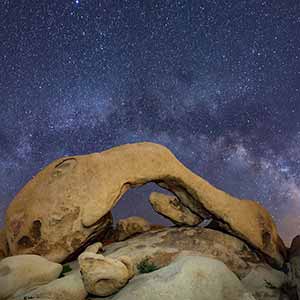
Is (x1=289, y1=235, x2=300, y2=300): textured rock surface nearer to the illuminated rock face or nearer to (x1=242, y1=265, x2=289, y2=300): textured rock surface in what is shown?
(x1=242, y1=265, x2=289, y2=300): textured rock surface

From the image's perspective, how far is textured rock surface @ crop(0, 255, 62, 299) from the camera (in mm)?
12930

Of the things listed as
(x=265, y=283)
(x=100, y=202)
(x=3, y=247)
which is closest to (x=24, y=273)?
(x=100, y=202)

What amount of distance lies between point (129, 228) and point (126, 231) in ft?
0.70

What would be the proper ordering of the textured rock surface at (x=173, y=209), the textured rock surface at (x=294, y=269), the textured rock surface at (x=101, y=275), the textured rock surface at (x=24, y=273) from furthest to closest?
1. the textured rock surface at (x=173, y=209)
2. the textured rock surface at (x=294, y=269)
3. the textured rock surface at (x=24, y=273)
4. the textured rock surface at (x=101, y=275)

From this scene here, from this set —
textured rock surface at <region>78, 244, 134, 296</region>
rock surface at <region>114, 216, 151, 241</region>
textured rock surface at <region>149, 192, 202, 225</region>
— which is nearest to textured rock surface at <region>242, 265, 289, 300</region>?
textured rock surface at <region>149, 192, 202, 225</region>

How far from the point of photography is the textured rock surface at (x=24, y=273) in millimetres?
A: 12930

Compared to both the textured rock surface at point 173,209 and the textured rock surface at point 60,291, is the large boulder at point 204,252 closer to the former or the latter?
the textured rock surface at point 173,209

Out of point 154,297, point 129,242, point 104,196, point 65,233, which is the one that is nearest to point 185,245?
point 129,242

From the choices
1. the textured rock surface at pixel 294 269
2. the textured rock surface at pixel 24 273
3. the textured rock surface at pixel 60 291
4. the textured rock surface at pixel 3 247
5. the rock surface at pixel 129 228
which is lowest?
the textured rock surface at pixel 294 269

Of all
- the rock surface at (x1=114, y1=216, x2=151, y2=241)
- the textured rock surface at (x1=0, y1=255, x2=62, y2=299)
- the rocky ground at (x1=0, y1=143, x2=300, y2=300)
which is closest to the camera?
the textured rock surface at (x1=0, y1=255, x2=62, y2=299)

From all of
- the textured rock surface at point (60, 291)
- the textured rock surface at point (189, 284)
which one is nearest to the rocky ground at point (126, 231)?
the textured rock surface at point (60, 291)

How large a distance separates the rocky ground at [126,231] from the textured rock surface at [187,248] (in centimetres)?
4

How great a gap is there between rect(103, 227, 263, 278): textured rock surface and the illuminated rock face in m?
0.69

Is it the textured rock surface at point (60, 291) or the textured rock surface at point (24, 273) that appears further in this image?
the textured rock surface at point (24, 273)
